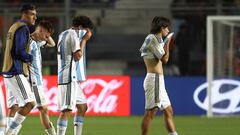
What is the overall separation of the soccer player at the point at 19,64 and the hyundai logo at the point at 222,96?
10.1 meters

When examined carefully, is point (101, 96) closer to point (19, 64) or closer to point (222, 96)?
point (222, 96)

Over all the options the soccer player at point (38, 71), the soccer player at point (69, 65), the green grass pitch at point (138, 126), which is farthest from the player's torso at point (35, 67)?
the green grass pitch at point (138, 126)

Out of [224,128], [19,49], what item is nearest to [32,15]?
[19,49]

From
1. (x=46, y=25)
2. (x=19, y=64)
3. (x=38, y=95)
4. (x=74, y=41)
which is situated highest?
(x=46, y=25)

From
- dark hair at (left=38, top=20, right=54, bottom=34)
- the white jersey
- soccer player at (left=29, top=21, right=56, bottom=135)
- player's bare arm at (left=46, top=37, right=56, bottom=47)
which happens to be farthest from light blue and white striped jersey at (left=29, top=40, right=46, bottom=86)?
the white jersey

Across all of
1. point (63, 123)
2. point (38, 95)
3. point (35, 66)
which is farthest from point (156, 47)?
point (35, 66)

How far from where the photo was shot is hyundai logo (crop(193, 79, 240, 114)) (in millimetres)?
22641

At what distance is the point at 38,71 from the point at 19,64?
4.93 ft

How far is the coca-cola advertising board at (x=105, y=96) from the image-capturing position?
23.0 m

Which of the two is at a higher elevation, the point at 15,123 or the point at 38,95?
the point at 38,95

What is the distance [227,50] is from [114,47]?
6.59m

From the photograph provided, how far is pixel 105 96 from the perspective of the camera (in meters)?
23.0

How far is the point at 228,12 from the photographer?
88.7 feet

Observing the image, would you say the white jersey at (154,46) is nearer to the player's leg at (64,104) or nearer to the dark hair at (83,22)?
the dark hair at (83,22)
